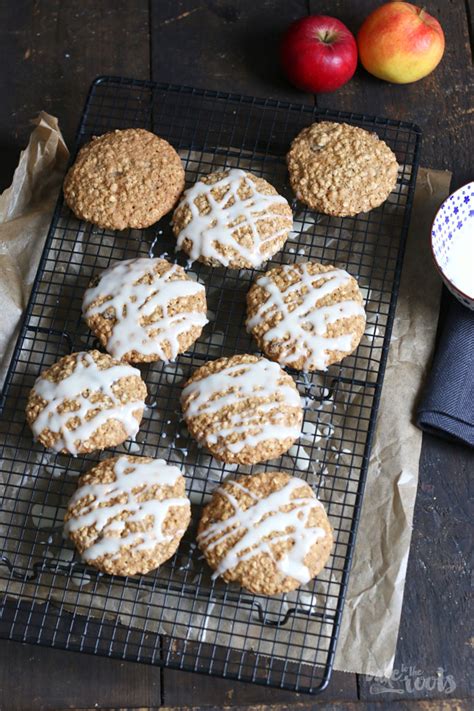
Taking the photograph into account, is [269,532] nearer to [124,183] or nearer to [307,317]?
[307,317]

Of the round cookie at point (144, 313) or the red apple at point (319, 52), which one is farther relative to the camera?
the red apple at point (319, 52)

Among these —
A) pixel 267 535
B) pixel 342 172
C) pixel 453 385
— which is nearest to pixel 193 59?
pixel 342 172

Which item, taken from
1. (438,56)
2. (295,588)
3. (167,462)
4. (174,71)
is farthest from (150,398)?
(438,56)

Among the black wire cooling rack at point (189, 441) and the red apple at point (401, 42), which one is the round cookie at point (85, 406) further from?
the red apple at point (401, 42)

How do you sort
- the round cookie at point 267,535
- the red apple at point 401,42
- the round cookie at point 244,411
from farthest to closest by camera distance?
the red apple at point 401,42 → the round cookie at point 244,411 → the round cookie at point 267,535

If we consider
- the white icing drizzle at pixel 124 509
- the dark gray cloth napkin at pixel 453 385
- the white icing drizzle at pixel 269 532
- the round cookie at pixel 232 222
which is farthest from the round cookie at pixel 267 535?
the round cookie at pixel 232 222

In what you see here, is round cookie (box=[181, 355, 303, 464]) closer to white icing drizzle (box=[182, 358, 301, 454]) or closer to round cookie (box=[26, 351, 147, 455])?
white icing drizzle (box=[182, 358, 301, 454])
